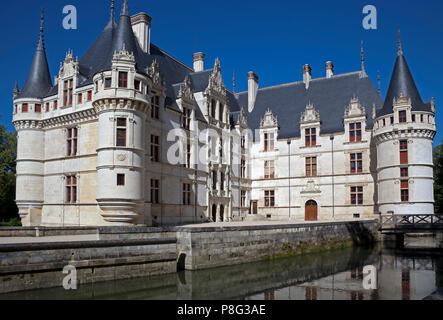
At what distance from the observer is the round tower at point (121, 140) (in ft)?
64.0

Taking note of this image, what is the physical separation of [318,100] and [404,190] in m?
11.4

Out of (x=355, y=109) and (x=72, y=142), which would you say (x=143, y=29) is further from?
(x=355, y=109)

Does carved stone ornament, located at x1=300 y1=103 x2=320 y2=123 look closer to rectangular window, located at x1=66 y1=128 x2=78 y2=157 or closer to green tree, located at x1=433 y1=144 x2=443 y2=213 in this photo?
green tree, located at x1=433 y1=144 x2=443 y2=213

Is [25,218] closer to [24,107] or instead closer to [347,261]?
[24,107]

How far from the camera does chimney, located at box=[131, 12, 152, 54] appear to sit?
26.9 meters

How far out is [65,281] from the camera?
1156 cm

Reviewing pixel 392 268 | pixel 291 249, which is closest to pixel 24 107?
pixel 291 249

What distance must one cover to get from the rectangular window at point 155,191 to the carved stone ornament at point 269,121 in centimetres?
1447

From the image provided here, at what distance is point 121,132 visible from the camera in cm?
2005

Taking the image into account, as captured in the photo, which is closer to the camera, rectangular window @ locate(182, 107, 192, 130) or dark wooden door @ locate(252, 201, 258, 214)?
rectangular window @ locate(182, 107, 192, 130)

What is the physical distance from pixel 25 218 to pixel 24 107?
6.75 metres

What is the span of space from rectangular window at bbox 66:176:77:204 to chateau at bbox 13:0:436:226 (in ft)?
0.21

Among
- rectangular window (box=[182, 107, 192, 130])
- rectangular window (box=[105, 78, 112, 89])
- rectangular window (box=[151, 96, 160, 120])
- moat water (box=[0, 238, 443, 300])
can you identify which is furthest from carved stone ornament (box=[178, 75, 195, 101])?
moat water (box=[0, 238, 443, 300])

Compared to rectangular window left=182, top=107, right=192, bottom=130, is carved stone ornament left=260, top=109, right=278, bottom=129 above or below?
above
